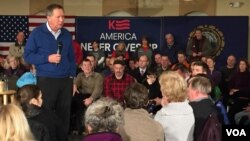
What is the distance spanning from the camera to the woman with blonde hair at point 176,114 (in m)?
3.79

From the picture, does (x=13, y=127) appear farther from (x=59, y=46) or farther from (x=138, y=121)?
(x=59, y=46)

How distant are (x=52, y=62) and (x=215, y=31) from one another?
24.5 ft

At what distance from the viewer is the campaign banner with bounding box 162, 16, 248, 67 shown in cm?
1141

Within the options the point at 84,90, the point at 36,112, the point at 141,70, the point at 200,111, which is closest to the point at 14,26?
the point at 141,70

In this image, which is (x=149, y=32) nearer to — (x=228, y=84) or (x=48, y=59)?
(x=228, y=84)

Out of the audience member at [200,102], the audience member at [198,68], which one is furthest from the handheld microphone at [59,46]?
the audience member at [198,68]

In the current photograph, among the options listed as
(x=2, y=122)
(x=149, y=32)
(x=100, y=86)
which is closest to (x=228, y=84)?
(x=100, y=86)

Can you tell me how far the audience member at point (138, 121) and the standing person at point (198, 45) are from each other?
7.73 meters

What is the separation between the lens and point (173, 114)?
12.5 feet

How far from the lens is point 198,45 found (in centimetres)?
1140

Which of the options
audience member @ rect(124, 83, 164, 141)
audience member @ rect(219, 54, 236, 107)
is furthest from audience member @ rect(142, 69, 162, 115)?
audience member @ rect(124, 83, 164, 141)

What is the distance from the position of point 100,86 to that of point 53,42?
2645mm

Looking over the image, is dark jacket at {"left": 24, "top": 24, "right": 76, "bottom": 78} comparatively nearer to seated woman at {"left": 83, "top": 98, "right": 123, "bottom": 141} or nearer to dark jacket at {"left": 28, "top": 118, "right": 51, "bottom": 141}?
dark jacket at {"left": 28, "top": 118, "right": 51, "bottom": 141}

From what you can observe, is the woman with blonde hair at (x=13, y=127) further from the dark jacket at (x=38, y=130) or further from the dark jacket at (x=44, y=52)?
the dark jacket at (x=44, y=52)
